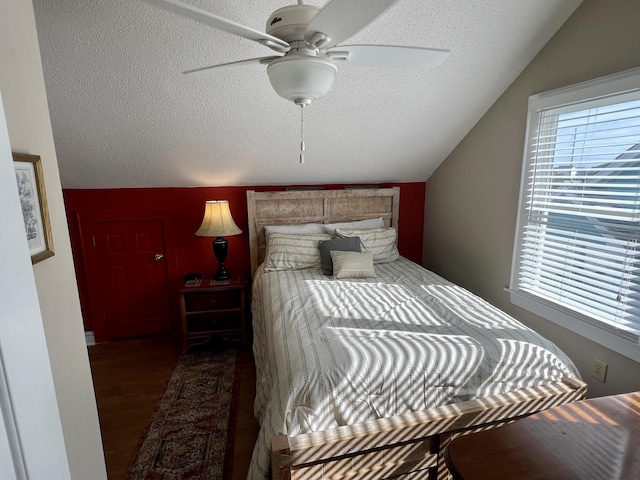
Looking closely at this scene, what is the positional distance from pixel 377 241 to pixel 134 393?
2341 mm

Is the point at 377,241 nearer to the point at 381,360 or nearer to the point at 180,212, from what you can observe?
the point at 381,360

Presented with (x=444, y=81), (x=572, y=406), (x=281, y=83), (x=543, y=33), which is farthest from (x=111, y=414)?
(x=543, y=33)

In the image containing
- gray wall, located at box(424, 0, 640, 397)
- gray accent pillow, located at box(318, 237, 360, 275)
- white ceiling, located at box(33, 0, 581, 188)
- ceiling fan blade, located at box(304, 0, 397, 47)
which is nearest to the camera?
ceiling fan blade, located at box(304, 0, 397, 47)

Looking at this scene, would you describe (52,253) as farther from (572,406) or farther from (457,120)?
(457,120)

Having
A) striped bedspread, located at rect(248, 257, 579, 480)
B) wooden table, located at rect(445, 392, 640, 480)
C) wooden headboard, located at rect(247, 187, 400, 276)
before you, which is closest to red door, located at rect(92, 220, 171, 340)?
wooden headboard, located at rect(247, 187, 400, 276)

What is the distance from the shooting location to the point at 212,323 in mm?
3176

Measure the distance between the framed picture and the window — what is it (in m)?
2.59

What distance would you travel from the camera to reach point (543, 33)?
218 centimetres

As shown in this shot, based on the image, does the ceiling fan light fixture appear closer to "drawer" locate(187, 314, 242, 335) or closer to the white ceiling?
the white ceiling

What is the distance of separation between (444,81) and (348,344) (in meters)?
1.94

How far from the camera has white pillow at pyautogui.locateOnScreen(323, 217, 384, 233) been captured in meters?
3.37

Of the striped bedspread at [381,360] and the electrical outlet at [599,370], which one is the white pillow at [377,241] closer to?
the striped bedspread at [381,360]

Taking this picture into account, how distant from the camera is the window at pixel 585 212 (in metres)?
1.85

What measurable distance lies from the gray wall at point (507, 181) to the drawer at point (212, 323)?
2189 millimetres
